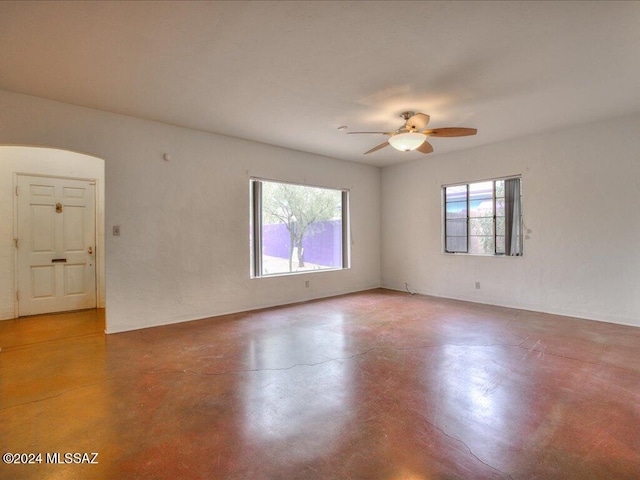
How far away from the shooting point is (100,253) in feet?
17.8

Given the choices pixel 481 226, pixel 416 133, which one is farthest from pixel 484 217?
pixel 416 133

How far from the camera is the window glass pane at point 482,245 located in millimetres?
5466

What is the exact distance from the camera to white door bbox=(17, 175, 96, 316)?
4.73m

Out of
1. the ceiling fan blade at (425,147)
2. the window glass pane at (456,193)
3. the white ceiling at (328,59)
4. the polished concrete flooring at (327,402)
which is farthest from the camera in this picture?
the window glass pane at (456,193)

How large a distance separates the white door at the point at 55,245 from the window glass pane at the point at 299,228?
3.02 metres

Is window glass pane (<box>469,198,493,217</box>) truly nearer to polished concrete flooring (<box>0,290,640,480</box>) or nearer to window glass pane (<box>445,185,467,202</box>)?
window glass pane (<box>445,185,467,202</box>)

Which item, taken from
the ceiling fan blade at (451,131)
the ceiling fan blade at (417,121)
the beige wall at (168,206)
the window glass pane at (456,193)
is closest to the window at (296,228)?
the beige wall at (168,206)

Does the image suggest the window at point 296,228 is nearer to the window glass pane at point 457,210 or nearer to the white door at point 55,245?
the window glass pane at point 457,210

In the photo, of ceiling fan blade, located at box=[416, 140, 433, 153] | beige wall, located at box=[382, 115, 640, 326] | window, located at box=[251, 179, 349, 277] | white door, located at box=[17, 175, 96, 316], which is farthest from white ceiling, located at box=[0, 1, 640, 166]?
white door, located at box=[17, 175, 96, 316]

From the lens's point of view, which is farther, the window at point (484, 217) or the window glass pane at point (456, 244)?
the window glass pane at point (456, 244)

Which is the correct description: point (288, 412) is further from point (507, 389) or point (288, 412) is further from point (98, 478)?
point (507, 389)

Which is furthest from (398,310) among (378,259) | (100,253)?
(100,253)

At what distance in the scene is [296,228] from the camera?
592 cm

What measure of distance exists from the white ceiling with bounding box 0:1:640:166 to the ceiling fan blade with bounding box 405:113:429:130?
0.26 meters
